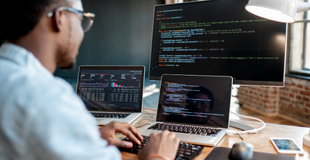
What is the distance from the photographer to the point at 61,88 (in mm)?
435

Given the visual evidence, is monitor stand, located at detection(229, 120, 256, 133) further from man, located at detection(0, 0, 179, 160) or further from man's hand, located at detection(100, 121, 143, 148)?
man, located at detection(0, 0, 179, 160)

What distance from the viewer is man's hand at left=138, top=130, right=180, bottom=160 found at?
0.65 meters

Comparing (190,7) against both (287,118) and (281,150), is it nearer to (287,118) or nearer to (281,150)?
(281,150)

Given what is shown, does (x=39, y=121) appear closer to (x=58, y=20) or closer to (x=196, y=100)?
(x=58, y=20)

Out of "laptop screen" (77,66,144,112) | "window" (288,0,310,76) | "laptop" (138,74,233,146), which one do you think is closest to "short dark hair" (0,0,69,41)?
"laptop" (138,74,233,146)

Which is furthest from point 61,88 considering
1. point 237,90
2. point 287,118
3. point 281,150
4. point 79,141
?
point 237,90

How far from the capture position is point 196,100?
1.04 meters

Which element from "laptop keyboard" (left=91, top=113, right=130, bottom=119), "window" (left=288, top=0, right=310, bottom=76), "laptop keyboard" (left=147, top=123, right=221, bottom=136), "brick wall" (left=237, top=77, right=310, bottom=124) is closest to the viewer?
"laptop keyboard" (left=147, top=123, right=221, bottom=136)

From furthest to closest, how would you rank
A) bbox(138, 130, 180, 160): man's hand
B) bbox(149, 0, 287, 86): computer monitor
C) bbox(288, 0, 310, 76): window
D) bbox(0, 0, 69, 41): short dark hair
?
bbox(288, 0, 310, 76): window → bbox(149, 0, 287, 86): computer monitor → bbox(138, 130, 180, 160): man's hand → bbox(0, 0, 69, 41): short dark hair

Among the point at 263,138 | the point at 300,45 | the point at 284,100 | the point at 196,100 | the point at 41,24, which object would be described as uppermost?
the point at 300,45

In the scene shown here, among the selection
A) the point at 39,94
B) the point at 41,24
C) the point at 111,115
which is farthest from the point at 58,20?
the point at 111,115

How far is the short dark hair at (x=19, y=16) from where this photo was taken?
1.60ft

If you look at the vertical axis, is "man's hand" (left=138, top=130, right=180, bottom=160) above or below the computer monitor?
below

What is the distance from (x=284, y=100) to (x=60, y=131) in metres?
3.97
